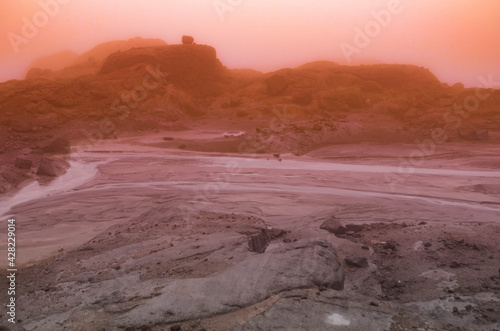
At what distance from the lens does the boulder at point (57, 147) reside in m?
17.2

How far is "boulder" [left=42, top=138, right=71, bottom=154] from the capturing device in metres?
17.2

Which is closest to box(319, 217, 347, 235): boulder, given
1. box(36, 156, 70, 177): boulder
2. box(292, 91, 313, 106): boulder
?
box(36, 156, 70, 177): boulder

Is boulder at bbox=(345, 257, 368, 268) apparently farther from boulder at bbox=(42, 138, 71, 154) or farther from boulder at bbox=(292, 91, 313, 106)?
boulder at bbox=(292, 91, 313, 106)

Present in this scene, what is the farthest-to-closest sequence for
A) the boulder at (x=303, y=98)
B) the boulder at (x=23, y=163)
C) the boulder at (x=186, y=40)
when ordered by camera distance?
the boulder at (x=186, y=40), the boulder at (x=303, y=98), the boulder at (x=23, y=163)

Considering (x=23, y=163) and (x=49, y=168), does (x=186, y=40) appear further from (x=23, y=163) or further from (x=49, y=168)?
(x=49, y=168)

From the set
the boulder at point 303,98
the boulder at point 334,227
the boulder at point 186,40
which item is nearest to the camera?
the boulder at point 334,227

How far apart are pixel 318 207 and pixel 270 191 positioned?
1.90 metres

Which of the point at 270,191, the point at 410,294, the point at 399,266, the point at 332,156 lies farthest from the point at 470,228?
the point at 332,156

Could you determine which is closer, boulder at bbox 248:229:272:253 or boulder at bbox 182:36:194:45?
boulder at bbox 248:229:272:253

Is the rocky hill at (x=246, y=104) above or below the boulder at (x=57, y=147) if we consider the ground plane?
above

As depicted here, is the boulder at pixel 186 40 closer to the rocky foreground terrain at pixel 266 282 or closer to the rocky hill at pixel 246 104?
the rocky hill at pixel 246 104

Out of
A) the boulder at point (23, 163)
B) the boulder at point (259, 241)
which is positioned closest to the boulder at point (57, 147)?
the boulder at point (23, 163)

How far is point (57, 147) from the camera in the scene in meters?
17.4

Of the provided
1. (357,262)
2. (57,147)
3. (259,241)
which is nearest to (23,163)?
(57,147)
